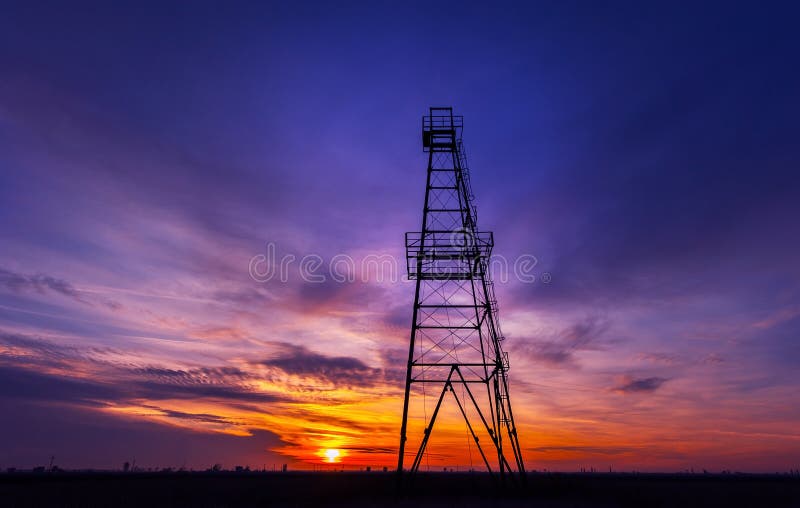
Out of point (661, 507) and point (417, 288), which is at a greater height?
point (417, 288)

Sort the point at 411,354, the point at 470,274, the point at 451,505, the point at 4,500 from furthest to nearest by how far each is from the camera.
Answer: the point at 4,500 < the point at 470,274 < the point at 411,354 < the point at 451,505

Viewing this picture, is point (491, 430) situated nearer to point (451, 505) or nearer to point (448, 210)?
point (451, 505)

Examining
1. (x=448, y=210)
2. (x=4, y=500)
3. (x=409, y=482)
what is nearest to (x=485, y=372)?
(x=409, y=482)

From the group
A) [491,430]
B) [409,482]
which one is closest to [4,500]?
[409,482]

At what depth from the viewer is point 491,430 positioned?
2889cm

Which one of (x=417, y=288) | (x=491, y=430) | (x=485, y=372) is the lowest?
(x=491, y=430)

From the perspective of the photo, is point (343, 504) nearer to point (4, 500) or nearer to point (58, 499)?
point (58, 499)

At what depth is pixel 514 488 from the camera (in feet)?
103

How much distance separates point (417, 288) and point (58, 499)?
3094cm

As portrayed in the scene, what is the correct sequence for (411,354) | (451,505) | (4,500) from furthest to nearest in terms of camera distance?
(4,500)
(411,354)
(451,505)

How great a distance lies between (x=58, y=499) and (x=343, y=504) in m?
22.5

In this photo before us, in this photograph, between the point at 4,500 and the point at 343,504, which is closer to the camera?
the point at 343,504

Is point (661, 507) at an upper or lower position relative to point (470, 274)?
lower

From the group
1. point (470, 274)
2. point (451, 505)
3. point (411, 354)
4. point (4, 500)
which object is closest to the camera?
point (451, 505)
